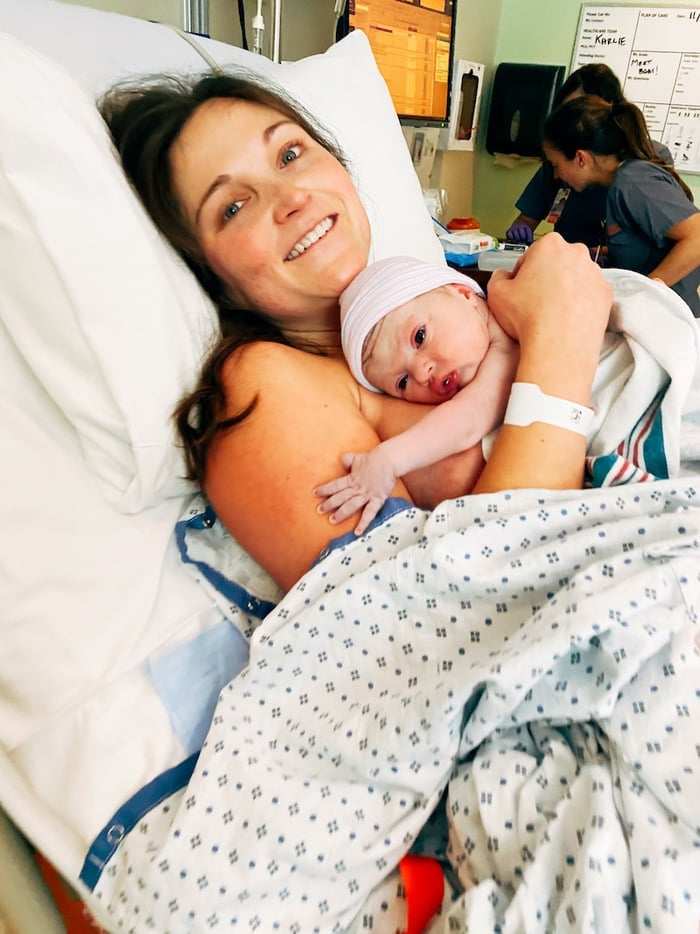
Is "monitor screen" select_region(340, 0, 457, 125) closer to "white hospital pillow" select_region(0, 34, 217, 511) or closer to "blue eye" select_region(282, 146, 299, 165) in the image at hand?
"blue eye" select_region(282, 146, 299, 165)

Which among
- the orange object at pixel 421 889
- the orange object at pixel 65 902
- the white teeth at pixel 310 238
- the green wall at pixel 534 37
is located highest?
the green wall at pixel 534 37

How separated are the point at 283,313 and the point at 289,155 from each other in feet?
0.75

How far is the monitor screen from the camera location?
1919 millimetres

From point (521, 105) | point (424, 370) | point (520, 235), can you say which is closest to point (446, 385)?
point (424, 370)

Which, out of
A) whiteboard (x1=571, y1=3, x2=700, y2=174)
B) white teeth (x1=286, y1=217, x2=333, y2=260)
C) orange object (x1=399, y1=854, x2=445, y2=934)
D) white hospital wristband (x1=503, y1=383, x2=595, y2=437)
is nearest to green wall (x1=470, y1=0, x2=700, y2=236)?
whiteboard (x1=571, y1=3, x2=700, y2=174)

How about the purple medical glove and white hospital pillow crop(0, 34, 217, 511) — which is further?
the purple medical glove

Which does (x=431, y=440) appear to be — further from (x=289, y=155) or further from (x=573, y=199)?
(x=573, y=199)

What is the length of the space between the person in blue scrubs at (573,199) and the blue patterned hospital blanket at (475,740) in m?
2.32

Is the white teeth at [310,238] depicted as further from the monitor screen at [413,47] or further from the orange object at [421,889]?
the monitor screen at [413,47]

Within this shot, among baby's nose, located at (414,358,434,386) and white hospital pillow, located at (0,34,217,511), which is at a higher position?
white hospital pillow, located at (0,34,217,511)

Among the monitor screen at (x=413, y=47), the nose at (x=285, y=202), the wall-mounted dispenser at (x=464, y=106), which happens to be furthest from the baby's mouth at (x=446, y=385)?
the wall-mounted dispenser at (x=464, y=106)

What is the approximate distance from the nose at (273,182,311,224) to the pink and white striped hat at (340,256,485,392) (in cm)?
13

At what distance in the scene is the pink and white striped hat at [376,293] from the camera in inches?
35.6

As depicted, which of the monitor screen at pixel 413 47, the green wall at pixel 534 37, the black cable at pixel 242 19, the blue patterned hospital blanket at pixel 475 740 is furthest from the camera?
the green wall at pixel 534 37
